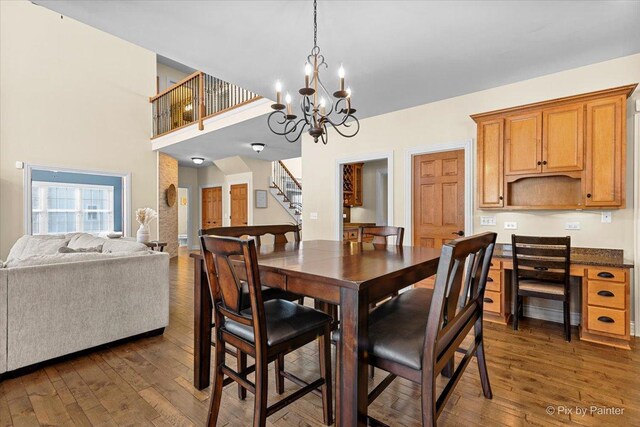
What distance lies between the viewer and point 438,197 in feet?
13.3

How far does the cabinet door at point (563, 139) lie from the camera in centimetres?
290

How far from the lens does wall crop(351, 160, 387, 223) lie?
7.09 m

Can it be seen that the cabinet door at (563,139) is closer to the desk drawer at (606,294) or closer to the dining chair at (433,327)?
the desk drawer at (606,294)

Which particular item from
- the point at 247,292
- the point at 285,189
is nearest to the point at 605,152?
the point at 247,292

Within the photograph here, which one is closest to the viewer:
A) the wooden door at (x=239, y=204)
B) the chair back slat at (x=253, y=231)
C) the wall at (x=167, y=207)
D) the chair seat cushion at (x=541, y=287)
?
the chair back slat at (x=253, y=231)

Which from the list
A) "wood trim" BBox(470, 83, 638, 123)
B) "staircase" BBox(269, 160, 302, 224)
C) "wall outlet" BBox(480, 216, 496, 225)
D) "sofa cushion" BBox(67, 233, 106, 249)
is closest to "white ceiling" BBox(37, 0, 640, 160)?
"wood trim" BBox(470, 83, 638, 123)

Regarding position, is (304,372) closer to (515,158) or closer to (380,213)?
(515,158)

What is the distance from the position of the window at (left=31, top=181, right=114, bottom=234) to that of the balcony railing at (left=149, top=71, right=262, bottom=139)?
6.00ft

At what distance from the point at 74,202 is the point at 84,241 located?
10.7ft

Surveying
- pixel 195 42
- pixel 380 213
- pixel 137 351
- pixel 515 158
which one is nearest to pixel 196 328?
pixel 137 351

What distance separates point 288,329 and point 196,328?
889 mm

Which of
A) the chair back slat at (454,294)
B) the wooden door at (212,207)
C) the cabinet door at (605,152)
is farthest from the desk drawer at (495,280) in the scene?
the wooden door at (212,207)

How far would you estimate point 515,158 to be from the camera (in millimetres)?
3246

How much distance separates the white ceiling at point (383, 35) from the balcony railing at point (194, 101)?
1664mm
